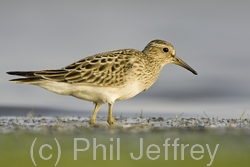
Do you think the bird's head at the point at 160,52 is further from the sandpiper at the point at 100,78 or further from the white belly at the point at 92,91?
the white belly at the point at 92,91

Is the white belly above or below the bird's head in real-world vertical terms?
below

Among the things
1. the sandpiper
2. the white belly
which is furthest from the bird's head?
the white belly

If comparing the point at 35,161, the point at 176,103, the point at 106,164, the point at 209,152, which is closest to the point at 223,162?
the point at 209,152

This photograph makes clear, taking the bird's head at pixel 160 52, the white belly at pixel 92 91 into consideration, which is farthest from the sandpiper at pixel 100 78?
the bird's head at pixel 160 52

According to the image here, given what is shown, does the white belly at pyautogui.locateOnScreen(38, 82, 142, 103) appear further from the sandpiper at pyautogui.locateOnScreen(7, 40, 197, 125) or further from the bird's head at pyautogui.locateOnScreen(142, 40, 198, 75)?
the bird's head at pyautogui.locateOnScreen(142, 40, 198, 75)

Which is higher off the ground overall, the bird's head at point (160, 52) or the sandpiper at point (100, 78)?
the bird's head at point (160, 52)

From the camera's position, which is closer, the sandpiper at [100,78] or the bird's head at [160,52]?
the sandpiper at [100,78]

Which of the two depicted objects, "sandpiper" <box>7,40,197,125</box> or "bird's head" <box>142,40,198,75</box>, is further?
"bird's head" <box>142,40,198,75</box>

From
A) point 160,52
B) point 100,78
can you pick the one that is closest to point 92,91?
point 100,78

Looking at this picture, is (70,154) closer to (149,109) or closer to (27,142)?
(27,142)
